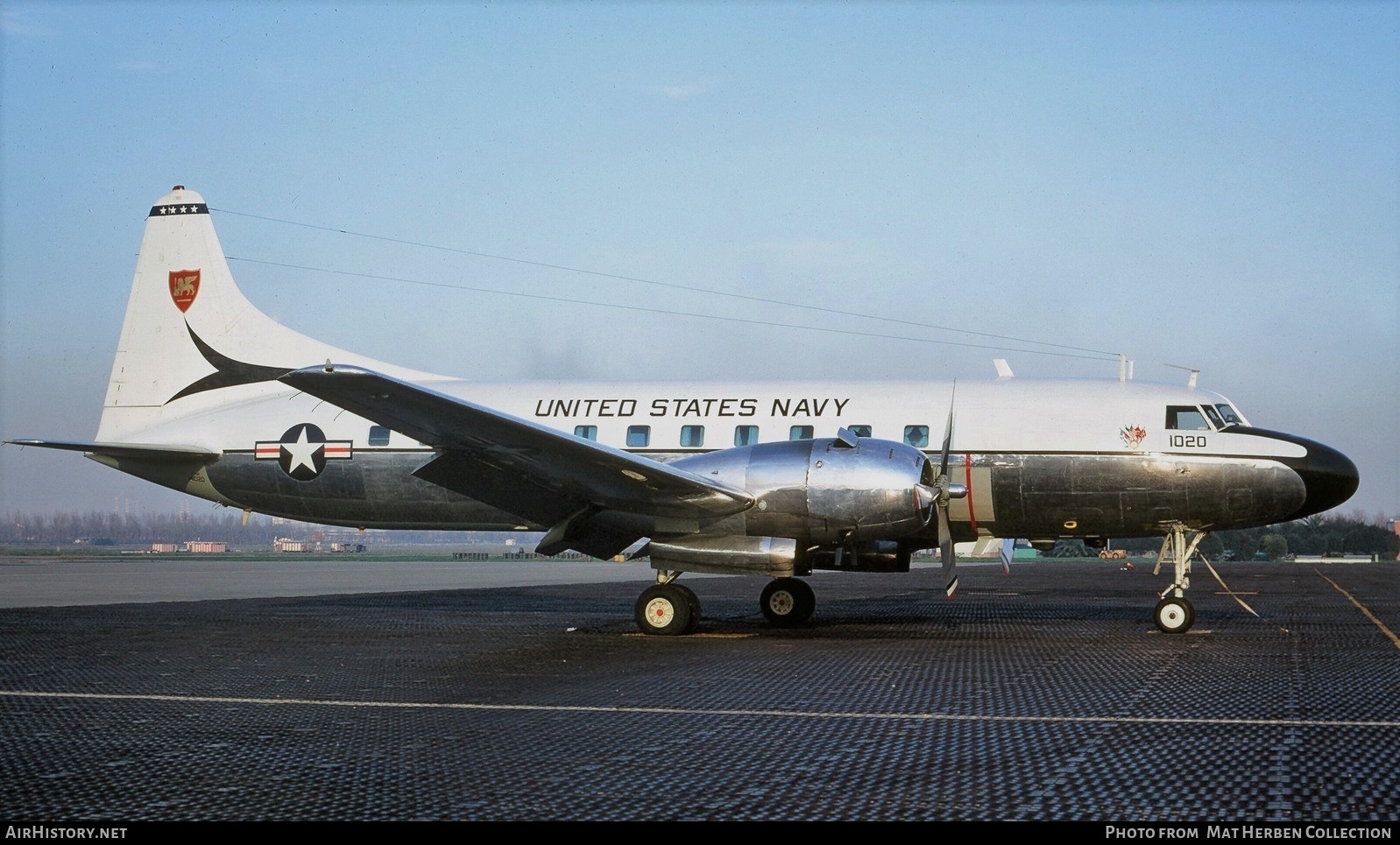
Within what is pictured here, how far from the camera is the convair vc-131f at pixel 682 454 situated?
549 inches

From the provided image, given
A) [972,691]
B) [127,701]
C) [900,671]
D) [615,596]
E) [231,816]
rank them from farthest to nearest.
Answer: [615,596] < [900,671] < [972,691] < [127,701] < [231,816]

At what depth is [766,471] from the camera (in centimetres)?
1410

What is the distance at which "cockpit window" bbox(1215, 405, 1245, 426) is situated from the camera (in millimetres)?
16438

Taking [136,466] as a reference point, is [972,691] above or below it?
below

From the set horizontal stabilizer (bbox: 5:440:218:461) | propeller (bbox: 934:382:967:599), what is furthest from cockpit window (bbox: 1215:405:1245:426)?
horizontal stabilizer (bbox: 5:440:218:461)

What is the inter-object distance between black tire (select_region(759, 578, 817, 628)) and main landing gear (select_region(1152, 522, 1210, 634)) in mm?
4615

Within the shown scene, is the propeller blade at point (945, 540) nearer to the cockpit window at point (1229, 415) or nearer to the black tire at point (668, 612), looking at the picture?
the black tire at point (668, 612)

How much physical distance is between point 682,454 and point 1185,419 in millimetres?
6904

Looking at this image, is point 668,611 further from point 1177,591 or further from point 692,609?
point 1177,591

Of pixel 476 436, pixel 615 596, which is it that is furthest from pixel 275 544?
pixel 476 436

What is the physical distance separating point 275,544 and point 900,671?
16202 centimetres

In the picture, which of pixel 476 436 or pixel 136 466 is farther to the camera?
pixel 136 466

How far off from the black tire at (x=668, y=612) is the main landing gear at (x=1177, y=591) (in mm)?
5962
